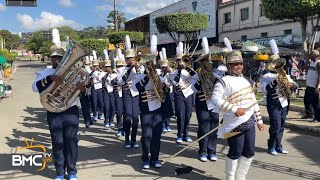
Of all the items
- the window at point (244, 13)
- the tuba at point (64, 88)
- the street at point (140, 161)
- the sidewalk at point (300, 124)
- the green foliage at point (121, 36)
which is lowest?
the street at point (140, 161)

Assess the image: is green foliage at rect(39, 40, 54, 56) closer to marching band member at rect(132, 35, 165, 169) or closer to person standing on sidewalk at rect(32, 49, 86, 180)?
person standing on sidewalk at rect(32, 49, 86, 180)

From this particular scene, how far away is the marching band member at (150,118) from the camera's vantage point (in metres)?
6.41

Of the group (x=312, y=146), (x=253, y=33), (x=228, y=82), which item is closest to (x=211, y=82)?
(x=228, y=82)

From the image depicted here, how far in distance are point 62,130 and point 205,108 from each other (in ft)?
8.38

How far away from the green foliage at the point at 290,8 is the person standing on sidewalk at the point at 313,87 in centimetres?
740

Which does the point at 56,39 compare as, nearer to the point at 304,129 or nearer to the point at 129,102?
the point at 129,102

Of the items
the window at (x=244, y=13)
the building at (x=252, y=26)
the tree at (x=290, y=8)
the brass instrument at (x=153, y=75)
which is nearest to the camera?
the brass instrument at (x=153, y=75)

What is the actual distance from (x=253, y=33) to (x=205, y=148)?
27.9 metres

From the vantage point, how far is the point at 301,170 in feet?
20.1

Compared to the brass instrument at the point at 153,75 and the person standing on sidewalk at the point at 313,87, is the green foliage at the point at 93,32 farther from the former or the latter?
the brass instrument at the point at 153,75

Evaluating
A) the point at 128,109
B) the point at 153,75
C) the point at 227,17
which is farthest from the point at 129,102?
the point at 227,17

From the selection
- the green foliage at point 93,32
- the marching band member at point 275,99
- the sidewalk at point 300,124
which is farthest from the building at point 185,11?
the green foliage at point 93,32

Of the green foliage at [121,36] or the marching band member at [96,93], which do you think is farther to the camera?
the green foliage at [121,36]

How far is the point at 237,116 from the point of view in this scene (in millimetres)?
4949
